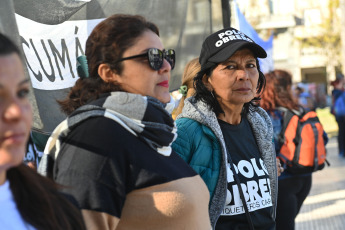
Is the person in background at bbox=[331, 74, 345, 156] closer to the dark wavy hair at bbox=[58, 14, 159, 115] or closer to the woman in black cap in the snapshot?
the woman in black cap

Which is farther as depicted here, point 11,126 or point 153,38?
point 153,38

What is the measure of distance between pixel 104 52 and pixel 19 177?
79cm

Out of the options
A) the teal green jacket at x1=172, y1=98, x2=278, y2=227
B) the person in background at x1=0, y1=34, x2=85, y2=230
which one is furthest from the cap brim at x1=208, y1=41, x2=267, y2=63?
the person in background at x1=0, y1=34, x2=85, y2=230

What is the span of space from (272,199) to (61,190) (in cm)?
174

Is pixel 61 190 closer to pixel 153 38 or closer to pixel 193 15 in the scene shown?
pixel 153 38

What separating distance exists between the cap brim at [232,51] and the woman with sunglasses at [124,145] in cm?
83

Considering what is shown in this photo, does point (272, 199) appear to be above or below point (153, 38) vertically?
below

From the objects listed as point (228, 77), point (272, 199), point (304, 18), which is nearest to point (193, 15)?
point (228, 77)

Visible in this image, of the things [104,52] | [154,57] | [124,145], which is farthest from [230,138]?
[124,145]

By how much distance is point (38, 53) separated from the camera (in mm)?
3512

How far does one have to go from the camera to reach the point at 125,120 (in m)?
2.13

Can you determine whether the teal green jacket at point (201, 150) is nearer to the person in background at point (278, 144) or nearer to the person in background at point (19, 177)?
the person in background at point (19, 177)

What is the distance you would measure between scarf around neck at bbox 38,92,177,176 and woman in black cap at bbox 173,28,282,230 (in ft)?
2.63

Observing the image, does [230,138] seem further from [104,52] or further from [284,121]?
[284,121]
